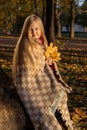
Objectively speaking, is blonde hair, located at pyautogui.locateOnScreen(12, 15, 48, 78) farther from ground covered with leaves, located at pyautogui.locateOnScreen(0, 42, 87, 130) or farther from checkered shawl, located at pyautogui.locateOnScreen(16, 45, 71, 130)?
ground covered with leaves, located at pyautogui.locateOnScreen(0, 42, 87, 130)

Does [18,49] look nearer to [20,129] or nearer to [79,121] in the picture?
[20,129]

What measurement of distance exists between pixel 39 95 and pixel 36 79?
0.18 m

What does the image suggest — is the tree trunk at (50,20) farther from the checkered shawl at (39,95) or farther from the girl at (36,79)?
the checkered shawl at (39,95)

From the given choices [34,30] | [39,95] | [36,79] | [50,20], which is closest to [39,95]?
[39,95]

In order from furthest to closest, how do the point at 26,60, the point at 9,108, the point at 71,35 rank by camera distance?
the point at 71,35 → the point at 26,60 → the point at 9,108

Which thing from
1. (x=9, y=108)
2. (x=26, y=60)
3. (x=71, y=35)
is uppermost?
(x=26, y=60)

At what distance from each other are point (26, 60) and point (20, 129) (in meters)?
0.76

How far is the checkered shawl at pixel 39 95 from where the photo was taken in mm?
4480

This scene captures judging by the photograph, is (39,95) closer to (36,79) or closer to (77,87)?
(36,79)

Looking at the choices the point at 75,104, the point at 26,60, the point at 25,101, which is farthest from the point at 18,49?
the point at 75,104

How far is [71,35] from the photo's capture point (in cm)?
4494

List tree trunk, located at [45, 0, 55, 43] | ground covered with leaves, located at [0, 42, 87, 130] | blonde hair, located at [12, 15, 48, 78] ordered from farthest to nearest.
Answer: tree trunk, located at [45, 0, 55, 43] < ground covered with leaves, located at [0, 42, 87, 130] < blonde hair, located at [12, 15, 48, 78]

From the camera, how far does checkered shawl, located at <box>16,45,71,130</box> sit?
4.48 metres

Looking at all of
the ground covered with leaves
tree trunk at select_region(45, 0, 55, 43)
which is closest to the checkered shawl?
the ground covered with leaves
